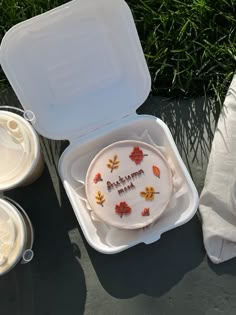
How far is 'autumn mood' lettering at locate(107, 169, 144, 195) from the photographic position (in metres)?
1.02

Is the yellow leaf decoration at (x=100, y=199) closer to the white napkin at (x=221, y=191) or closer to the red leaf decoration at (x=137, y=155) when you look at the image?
the red leaf decoration at (x=137, y=155)

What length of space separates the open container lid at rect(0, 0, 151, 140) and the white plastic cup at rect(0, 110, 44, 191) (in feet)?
0.09

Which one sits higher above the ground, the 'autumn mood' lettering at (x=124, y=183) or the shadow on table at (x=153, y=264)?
the 'autumn mood' lettering at (x=124, y=183)

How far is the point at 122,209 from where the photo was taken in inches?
40.1

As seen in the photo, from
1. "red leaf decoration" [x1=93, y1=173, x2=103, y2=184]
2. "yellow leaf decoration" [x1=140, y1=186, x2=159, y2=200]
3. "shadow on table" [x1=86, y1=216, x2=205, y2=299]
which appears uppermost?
"red leaf decoration" [x1=93, y1=173, x2=103, y2=184]

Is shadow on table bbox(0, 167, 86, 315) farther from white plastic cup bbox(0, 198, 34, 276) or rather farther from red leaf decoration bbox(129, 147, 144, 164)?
red leaf decoration bbox(129, 147, 144, 164)

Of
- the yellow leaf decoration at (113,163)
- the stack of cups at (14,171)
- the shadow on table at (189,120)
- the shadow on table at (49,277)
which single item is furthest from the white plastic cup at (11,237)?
the shadow on table at (189,120)

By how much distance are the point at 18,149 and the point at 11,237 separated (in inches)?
7.3

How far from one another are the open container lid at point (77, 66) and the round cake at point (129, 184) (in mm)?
80

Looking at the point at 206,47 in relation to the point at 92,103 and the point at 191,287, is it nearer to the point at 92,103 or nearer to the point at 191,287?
the point at 92,103

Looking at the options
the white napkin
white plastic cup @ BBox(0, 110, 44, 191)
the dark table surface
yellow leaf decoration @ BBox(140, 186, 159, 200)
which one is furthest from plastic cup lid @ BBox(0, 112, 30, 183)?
the white napkin

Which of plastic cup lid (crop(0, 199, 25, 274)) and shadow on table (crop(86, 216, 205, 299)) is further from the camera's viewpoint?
shadow on table (crop(86, 216, 205, 299))

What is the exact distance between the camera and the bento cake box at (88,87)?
969mm

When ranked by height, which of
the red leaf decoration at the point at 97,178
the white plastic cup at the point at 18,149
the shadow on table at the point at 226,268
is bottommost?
the shadow on table at the point at 226,268
